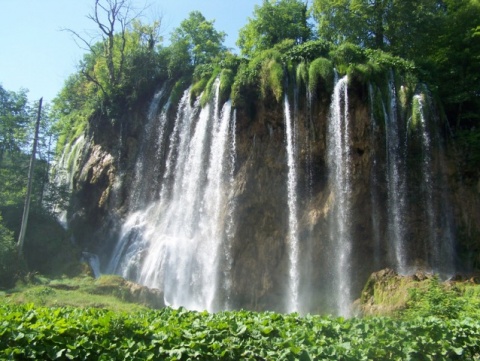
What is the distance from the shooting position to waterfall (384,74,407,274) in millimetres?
18359

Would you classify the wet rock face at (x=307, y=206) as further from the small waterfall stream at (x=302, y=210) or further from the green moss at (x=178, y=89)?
the green moss at (x=178, y=89)

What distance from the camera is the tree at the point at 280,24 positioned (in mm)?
29297

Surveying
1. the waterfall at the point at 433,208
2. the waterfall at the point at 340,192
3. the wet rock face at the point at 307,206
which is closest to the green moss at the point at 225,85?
the wet rock face at the point at 307,206

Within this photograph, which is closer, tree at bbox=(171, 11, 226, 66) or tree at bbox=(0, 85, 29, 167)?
tree at bbox=(171, 11, 226, 66)

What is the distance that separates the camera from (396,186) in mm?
19266

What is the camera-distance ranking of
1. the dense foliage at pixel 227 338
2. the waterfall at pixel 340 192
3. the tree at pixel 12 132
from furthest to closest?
the tree at pixel 12 132
the waterfall at pixel 340 192
the dense foliage at pixel 227 338

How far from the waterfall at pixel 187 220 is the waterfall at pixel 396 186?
6687 millimetres

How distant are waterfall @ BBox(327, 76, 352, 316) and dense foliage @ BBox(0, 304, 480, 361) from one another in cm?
1042

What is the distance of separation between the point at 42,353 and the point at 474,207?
17893 mm

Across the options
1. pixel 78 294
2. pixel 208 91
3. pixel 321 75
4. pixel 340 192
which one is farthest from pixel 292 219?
pixel 78 294

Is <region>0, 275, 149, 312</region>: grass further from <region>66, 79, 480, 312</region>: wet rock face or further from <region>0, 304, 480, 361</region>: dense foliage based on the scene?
<region>0, 304, 480, 361</region>: dense foliage

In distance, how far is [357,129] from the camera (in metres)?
19.9

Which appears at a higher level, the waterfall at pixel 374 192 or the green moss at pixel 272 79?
the green moss at pixel 272 79

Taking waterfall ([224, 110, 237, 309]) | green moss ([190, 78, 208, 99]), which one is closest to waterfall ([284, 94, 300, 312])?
waterfall ([224, 110, 237, 309])
